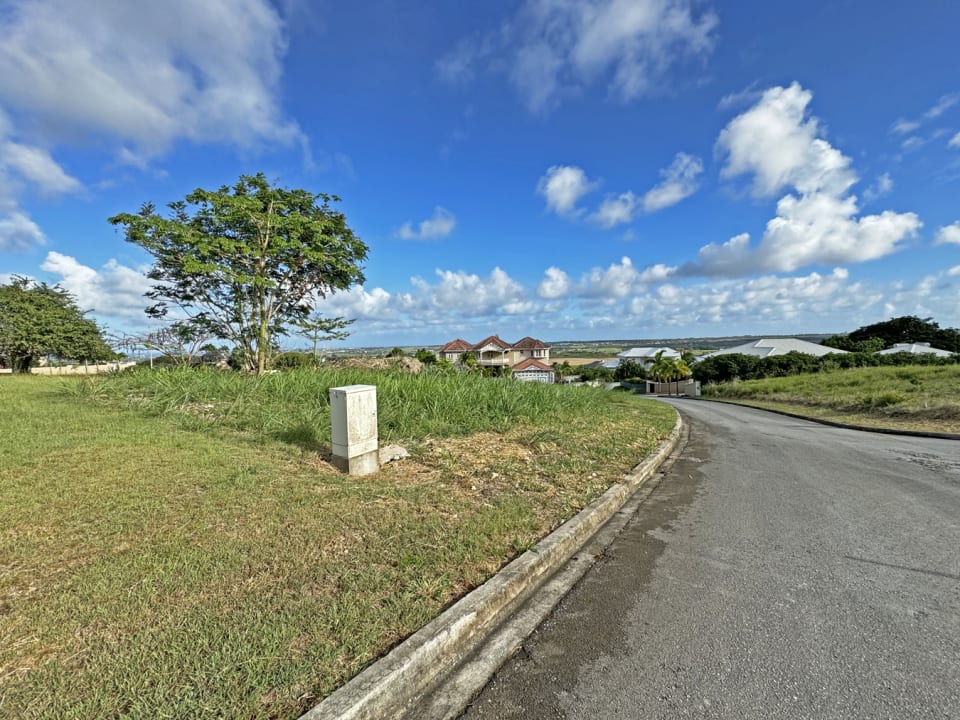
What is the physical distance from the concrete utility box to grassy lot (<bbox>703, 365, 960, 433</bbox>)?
13907mm

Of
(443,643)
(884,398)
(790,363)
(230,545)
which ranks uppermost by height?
(230,545)

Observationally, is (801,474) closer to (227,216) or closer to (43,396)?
(43,396)

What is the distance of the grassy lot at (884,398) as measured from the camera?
11.7m

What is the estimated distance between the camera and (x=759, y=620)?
234 centimetres

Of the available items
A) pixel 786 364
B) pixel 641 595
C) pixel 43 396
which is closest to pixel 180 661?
pixel 641 595

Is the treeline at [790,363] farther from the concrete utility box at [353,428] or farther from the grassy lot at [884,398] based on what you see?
the concrete utility box at [353,428]

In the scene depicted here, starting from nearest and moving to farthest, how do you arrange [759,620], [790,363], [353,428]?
[759,620], [353,428], [790,363]

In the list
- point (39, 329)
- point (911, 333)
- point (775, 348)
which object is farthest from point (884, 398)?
point (911, 333)

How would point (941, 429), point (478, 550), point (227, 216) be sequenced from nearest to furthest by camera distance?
point (478, 550), point (941, 429), point (227, 216)

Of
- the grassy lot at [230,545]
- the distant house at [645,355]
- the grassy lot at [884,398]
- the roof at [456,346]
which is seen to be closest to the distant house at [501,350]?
the roof at [456,346]

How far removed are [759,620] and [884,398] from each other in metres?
16.8

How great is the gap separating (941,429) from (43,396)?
20320 mm

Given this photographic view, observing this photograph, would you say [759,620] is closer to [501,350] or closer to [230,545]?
[230,545]

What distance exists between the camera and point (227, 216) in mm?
11695
